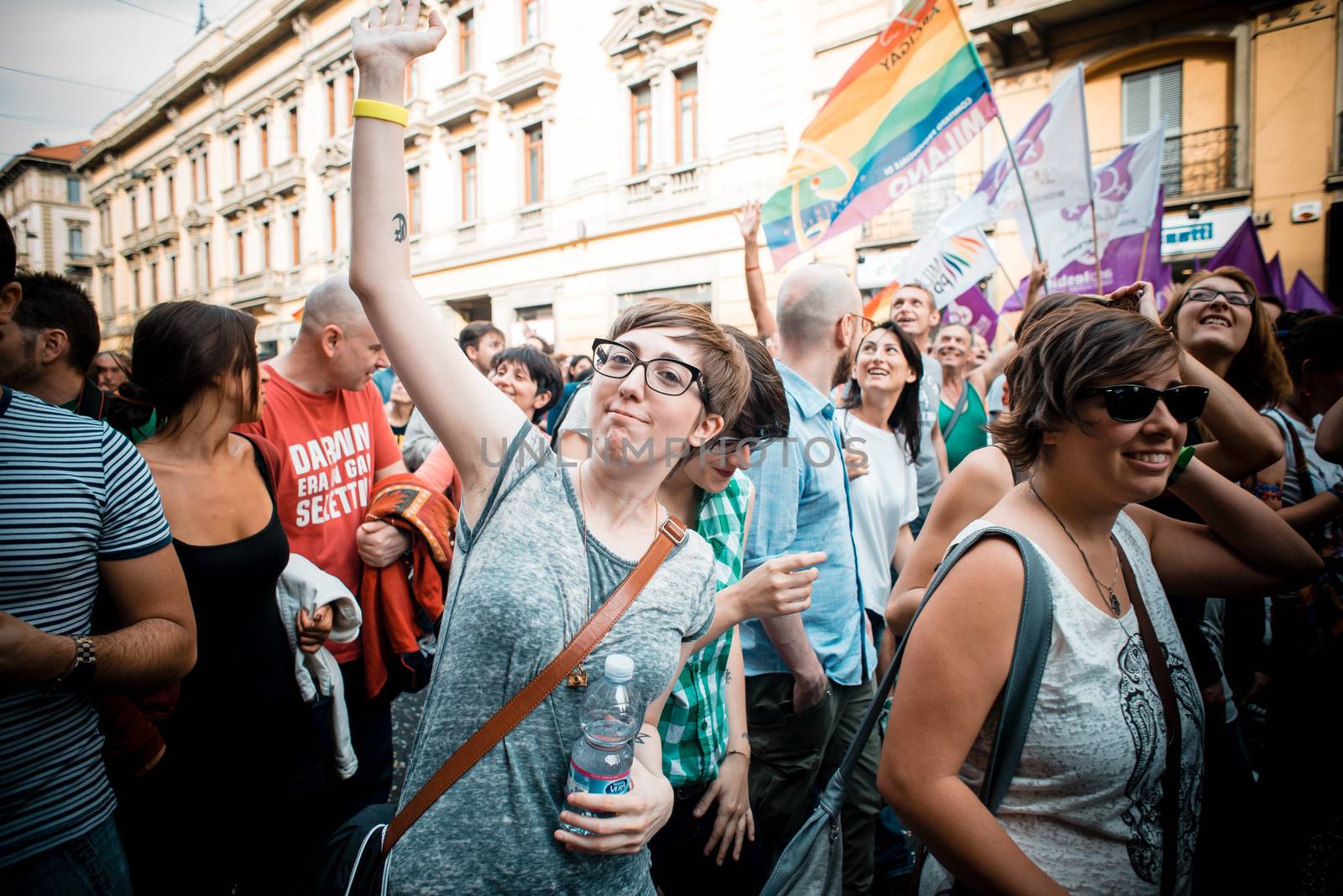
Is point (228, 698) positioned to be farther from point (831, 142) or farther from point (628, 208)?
point (628, 208)

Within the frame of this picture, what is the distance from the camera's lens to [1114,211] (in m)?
6.91

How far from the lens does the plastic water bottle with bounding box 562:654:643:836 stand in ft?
3.95

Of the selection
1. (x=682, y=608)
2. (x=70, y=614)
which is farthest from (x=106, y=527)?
(x=682, y=608)


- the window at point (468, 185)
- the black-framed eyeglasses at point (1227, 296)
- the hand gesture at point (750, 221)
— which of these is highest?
the window at point (468, 185)

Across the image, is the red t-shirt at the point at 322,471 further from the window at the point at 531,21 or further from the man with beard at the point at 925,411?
the window at the point at 531,21

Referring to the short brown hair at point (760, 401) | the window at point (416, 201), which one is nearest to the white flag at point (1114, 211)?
the short brown hair at point (760, 401)

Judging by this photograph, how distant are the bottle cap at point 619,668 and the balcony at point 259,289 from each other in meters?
25.5

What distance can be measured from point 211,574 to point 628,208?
14.1 m

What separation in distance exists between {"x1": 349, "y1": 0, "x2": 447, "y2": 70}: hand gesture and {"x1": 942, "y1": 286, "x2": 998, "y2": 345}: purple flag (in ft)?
21.6

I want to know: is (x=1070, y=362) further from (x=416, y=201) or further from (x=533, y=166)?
(x=416, y=201)

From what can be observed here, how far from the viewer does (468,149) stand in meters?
17.8

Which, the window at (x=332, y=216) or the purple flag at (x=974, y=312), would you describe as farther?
the window at (x=332, y=216)

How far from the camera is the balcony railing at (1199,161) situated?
10461 millimetres

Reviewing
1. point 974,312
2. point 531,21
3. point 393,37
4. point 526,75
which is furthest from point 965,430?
point 531,21
